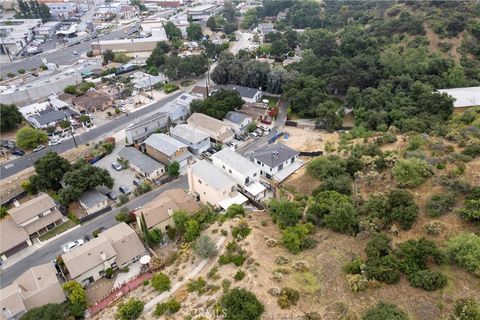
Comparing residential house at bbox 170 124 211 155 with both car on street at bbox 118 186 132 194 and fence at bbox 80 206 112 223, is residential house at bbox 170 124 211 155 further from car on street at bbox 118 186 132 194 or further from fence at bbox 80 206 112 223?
fence at bbox 80 206 112 223

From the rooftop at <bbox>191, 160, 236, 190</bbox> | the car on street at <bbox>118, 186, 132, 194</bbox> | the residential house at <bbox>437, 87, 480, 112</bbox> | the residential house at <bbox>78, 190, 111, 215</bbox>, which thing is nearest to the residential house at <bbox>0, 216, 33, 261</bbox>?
the residential house at <bbox>78, 190, 111, 215</bbox>

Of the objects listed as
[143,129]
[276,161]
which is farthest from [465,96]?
[143,129]

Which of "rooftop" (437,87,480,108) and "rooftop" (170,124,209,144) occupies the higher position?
"rooftop" (437,87,480,108)

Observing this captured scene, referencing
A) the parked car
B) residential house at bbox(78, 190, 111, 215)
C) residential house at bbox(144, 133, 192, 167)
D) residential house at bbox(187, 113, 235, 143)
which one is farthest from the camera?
residential house at bbox(187, 113, 235, 143)

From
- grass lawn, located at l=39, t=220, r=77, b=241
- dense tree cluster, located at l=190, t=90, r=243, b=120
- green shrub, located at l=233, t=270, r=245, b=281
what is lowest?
grass lawn, located at l=39, t=220, r=77, b=241

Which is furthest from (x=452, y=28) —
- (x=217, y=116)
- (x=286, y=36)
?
(x=217, y=116)

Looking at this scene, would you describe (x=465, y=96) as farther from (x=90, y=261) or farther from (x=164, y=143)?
(x=90, y=261)

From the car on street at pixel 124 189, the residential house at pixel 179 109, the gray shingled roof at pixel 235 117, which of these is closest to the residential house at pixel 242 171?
the car on street at pixel 124 189

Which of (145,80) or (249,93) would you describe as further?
(145,80)
